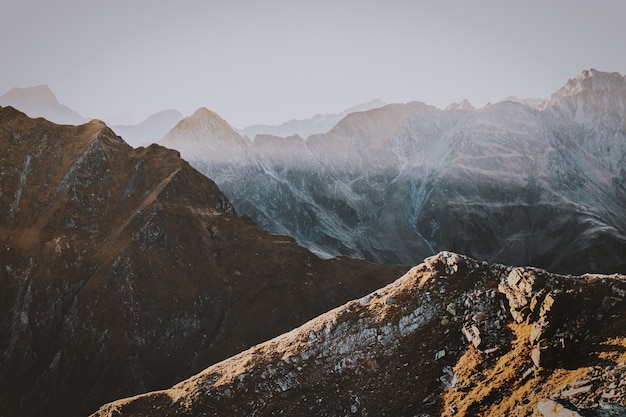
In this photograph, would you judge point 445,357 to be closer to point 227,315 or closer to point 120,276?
point 227,315

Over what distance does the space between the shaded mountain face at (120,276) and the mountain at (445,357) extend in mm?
55342

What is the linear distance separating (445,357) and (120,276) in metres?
88.5

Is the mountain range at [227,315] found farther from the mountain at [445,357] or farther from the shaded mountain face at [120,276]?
the shaded mountain face at [120,276]

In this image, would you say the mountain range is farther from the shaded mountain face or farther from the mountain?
the shaded mountain face

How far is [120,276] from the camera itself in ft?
341

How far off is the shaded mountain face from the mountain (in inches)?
2179

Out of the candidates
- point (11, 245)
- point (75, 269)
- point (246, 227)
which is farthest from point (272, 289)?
point (11, 245)

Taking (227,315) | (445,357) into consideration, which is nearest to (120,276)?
A: (227,315)

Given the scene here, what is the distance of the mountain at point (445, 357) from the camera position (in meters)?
29.8

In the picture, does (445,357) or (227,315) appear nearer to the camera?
(445,357)

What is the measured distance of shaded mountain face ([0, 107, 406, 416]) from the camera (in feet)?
304

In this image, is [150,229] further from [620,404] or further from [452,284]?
[620,404]

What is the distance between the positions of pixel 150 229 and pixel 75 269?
1968 cm

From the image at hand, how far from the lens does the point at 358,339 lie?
140 ft
